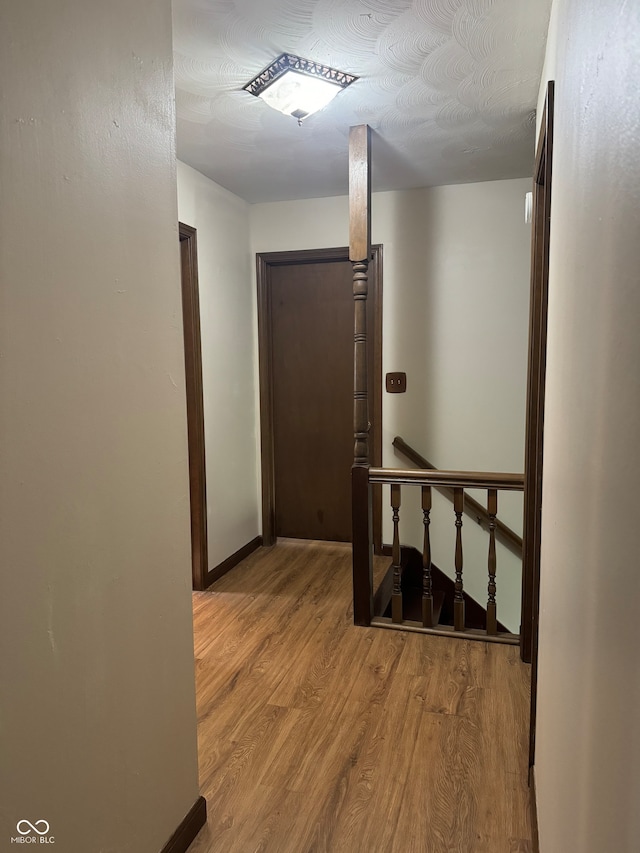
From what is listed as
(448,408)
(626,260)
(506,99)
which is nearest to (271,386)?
(448,408)

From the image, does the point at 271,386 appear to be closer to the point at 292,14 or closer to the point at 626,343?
Result: the point at 292,14

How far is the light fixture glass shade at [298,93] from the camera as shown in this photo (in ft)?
6.93

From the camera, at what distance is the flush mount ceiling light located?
2.06 metres

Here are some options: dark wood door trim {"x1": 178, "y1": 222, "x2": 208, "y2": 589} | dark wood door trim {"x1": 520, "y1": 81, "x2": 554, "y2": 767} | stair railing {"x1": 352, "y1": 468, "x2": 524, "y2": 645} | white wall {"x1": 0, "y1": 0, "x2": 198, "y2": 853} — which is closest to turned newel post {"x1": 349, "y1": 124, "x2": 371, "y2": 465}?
stair railing {"x1": 352, "y1": 468, "x2": 524, "y2": 645}

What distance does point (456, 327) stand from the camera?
357 centimetres

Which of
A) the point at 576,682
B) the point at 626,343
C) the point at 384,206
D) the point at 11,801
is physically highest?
the point at 384,206

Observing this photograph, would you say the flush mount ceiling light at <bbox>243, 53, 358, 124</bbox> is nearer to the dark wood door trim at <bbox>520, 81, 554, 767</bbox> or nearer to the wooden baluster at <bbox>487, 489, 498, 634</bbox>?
the dark wood door trim at <bbox>520, 81, 554, 767</bbox>

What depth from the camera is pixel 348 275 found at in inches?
149

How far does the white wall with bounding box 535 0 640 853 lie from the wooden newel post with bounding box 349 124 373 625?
137 cm

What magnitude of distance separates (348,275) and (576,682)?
3.24 meters

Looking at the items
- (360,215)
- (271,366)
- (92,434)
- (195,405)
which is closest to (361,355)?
(360,215)

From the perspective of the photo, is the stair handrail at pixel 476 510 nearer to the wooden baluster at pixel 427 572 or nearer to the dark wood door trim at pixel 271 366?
the dark wood door trim at pixel 271 366

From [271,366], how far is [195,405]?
0.91 m

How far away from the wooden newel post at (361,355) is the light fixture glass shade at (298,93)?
0.40 m
